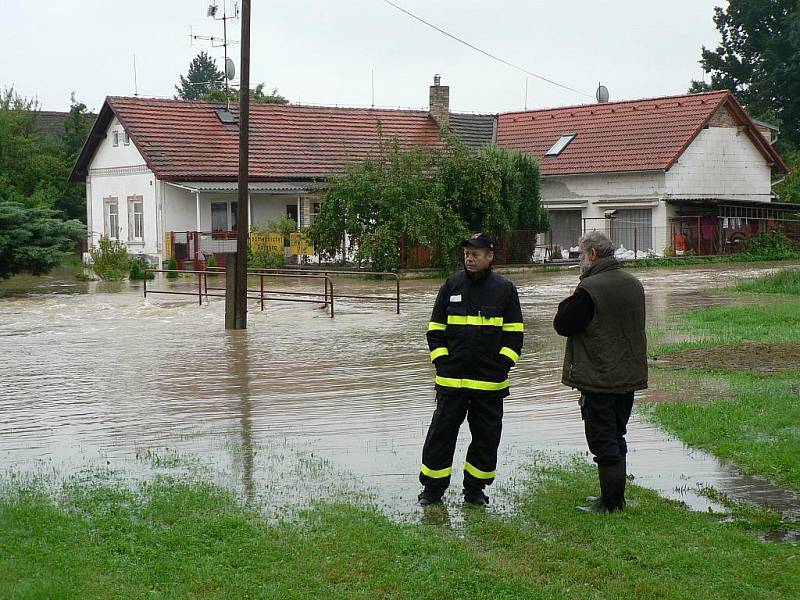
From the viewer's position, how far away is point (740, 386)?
1230 centimetres

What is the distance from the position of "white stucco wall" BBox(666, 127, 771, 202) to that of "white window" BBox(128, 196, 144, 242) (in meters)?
20.5

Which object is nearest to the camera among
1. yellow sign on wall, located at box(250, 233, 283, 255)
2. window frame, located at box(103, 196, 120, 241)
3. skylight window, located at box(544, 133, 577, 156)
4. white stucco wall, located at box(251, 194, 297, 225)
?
yellow sign on wall, located at box(250, 233, 283, 255)

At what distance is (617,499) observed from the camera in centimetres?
753

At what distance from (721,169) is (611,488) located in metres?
42.0

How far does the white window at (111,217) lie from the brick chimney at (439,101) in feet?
49.9

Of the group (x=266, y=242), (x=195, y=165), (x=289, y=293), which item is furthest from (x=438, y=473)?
(x=195, y=165)

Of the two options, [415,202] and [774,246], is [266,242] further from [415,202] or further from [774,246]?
[774,246]

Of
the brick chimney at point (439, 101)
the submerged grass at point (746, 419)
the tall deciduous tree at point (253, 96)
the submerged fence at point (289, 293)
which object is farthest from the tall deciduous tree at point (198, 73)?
the submerged grass at point (746, 419)

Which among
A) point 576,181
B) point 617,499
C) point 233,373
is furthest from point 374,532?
point 576,181

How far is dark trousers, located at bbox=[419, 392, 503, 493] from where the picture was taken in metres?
7.84

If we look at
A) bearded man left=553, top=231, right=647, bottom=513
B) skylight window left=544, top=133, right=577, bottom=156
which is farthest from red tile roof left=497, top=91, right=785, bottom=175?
bearded man left=553, top=231, right=647, bottom=513

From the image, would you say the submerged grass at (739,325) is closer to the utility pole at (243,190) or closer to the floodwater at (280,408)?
the floodwater at (280,408)

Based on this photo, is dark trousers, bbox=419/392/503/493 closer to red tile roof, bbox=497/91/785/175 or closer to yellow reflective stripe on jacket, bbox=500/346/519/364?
yellow reflective stripe on jacket, bbox=500/346/519/364

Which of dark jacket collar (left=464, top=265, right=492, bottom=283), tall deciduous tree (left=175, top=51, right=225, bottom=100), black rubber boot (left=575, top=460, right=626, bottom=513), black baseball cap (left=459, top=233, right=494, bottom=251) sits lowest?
black rubber boot (left=575, top=460, right=626, bottom=513)
